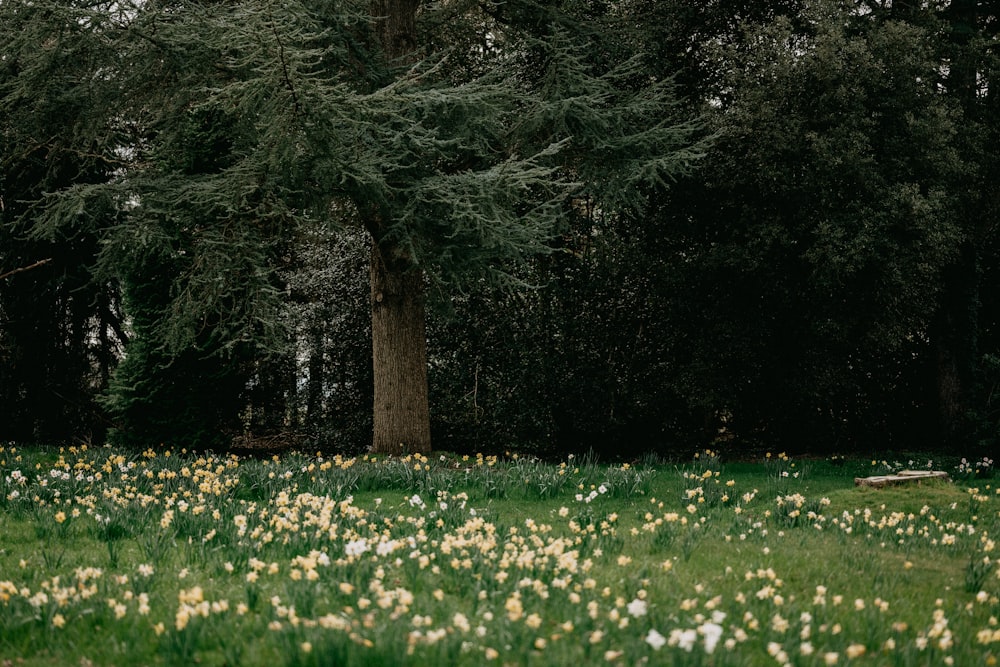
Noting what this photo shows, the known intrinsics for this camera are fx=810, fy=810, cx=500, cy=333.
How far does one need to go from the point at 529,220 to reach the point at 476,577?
6058 millimetres

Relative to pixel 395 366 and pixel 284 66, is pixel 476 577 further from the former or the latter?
pixel 395 366

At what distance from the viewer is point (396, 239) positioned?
1021 centimetres

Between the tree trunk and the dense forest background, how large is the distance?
637mm

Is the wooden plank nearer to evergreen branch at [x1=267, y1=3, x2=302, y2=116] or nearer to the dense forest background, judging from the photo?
the dense forest background

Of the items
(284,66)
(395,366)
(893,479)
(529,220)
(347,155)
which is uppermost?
(284,66)

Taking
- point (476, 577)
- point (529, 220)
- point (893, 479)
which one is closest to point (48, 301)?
point (529, 220)

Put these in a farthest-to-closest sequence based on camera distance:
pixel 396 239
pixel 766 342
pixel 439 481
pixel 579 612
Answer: pixel 766 342 → pixel 396 239 → pixel 439 481 → pixel 579 612

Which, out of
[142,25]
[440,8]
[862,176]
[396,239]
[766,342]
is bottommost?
[766,342]

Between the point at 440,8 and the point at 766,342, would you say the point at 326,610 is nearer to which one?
the point at 766,342

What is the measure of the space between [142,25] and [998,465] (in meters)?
12.5

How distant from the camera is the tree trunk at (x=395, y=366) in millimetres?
11203

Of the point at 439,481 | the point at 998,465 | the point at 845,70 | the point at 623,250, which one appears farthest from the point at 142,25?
the point at 998,465

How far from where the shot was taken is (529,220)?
9.47 meters

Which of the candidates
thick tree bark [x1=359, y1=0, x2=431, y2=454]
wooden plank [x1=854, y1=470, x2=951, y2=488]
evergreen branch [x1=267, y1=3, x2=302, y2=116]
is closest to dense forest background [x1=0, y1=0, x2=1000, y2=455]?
evergreen branch [x1=267, y1=3, x2=302, y2=116]
